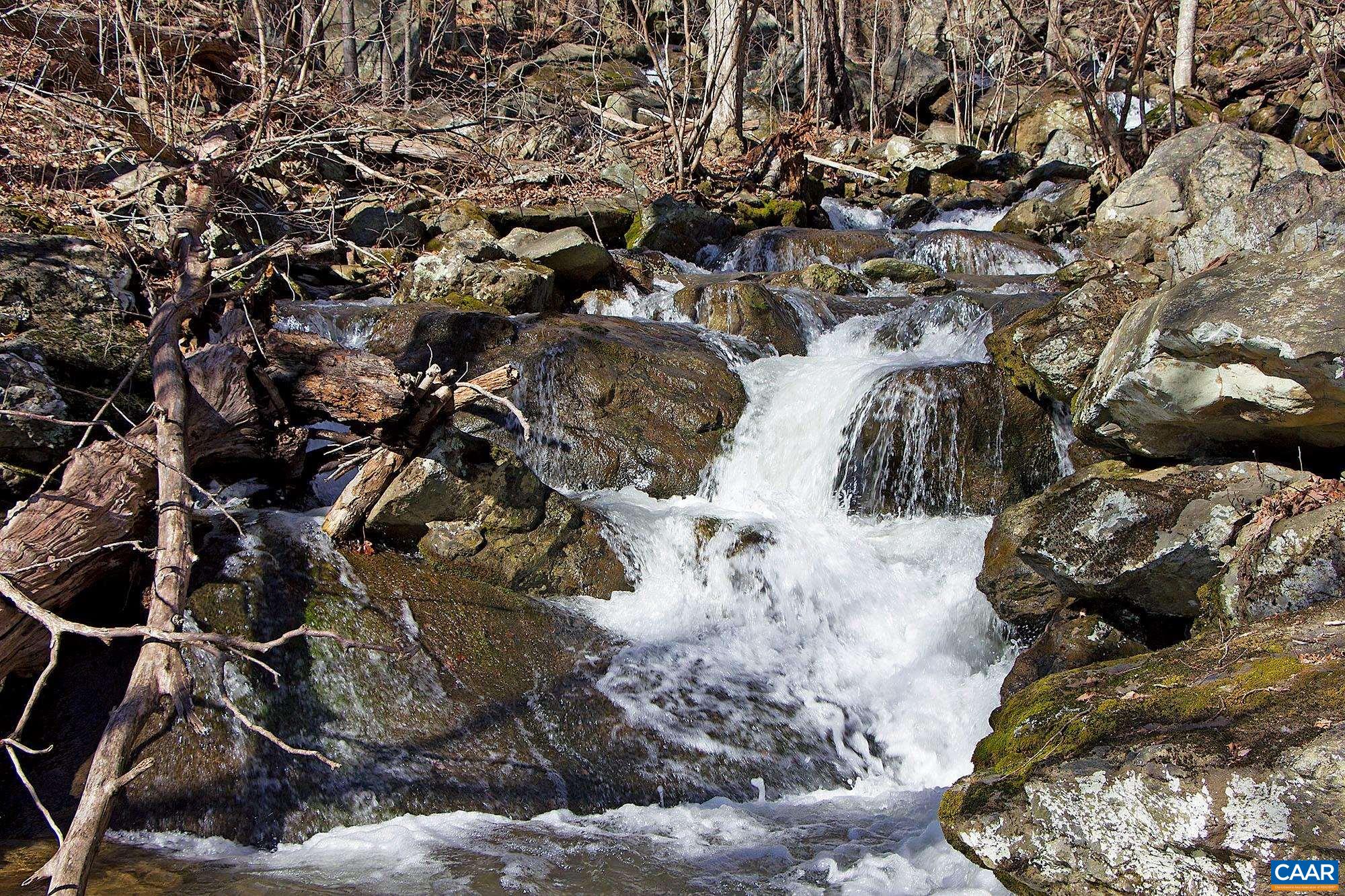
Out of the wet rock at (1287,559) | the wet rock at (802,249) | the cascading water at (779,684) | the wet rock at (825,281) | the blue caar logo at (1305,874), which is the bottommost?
the cascading water at (779,684)

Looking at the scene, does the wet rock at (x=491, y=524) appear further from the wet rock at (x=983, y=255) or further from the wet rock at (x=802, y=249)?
the wet rock at (x=983, y=255)

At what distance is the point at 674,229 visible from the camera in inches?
508

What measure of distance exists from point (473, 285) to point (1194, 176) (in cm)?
935

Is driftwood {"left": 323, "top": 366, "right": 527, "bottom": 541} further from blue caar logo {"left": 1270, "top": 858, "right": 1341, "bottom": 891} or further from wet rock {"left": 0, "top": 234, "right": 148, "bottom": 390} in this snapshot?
blue caar logo {"left": 1270, "top": 858, "right": 1341, "bottom": 891}

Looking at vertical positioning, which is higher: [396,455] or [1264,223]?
[1264,223]

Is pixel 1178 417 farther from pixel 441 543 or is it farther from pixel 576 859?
pixel 441 543

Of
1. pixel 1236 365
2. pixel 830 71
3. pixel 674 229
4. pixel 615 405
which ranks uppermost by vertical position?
pixel 830 71

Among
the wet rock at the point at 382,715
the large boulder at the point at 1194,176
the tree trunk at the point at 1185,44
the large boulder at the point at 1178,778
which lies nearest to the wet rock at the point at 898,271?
the large boulder at the point at 1194,176

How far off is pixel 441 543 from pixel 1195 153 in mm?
11663

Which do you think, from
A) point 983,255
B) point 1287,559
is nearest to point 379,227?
point 983,255

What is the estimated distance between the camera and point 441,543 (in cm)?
555

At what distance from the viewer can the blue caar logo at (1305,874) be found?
7.93 ft

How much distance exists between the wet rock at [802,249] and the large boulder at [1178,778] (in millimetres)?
9670

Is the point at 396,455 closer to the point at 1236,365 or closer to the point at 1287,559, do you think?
the point at 1236,365
